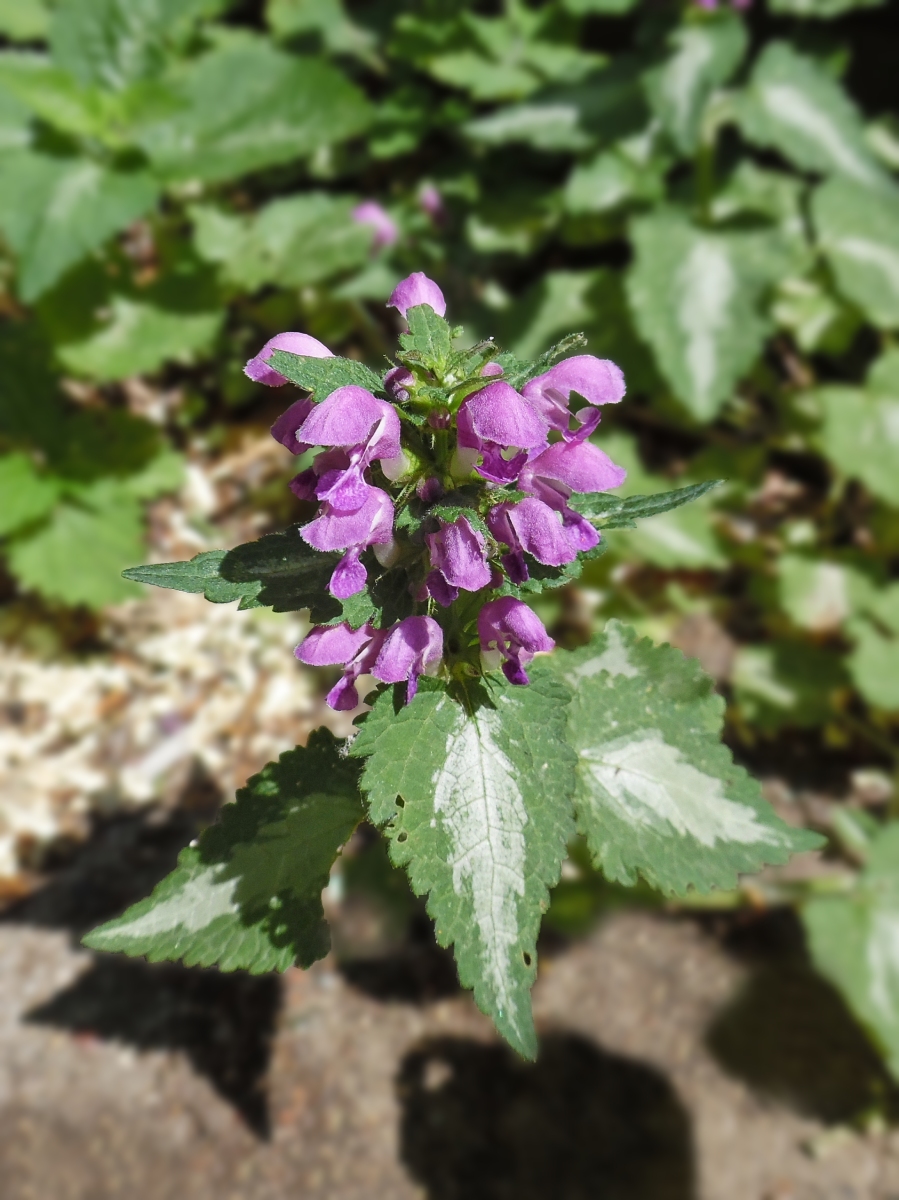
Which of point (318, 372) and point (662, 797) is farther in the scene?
point (662, 797)

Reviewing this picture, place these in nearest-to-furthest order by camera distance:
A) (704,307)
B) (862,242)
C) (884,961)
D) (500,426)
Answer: (500,426), (884,961), (704,307), (862,242)

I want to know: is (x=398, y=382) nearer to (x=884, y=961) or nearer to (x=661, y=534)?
(x=661, y=534)

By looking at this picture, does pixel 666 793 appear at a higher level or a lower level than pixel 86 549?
higher

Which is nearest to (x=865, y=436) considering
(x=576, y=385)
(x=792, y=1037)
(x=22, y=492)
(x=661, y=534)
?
(x=661, y=534)

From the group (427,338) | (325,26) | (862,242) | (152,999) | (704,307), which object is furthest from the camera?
(325,26)

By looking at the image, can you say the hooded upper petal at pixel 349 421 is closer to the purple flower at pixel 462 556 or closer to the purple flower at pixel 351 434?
the purple flower at pixel 351 434

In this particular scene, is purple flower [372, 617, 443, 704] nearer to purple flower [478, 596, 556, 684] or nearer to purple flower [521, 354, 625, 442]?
purple flower [478, 596, 556, 684]

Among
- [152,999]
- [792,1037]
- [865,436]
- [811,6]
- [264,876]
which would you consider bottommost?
[152,999]
